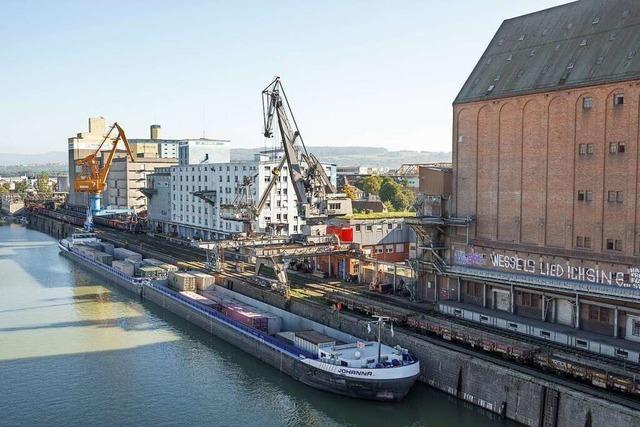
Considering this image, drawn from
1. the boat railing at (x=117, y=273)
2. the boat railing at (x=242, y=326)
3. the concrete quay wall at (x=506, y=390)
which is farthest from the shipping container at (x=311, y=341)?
the boat railing at (x=117, y=273)

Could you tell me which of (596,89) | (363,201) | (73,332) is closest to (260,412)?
(73,332)

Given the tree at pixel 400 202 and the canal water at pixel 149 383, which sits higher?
the tree at pixel 400 202

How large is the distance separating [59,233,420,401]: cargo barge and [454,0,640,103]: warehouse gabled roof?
2142 cm

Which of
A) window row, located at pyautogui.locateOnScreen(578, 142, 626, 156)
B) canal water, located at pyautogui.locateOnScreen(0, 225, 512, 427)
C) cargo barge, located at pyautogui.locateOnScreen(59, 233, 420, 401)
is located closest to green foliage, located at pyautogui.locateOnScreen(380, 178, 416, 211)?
cargo barge, located at pyautogui.locateOnScreen(59, 233, 420, 401)

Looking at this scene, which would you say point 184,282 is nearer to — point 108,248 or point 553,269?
point 553,269

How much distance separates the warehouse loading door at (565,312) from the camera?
42.9 metres

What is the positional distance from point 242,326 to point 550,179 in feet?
85.0

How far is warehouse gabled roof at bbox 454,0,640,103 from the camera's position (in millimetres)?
42469

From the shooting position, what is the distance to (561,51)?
46.8m

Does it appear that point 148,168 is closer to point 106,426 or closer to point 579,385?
point 106,426

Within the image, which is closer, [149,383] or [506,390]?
[506,390]

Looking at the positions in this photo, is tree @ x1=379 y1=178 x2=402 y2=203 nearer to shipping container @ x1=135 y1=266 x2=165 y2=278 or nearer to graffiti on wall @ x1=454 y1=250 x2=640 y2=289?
shipping container @ x1=135 y1=266 x2=165 y2=278

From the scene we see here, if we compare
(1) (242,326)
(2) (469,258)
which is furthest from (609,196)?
(1) (242,326)

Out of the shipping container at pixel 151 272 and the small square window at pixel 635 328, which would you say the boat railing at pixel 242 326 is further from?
the small square window at pixel 635 328
